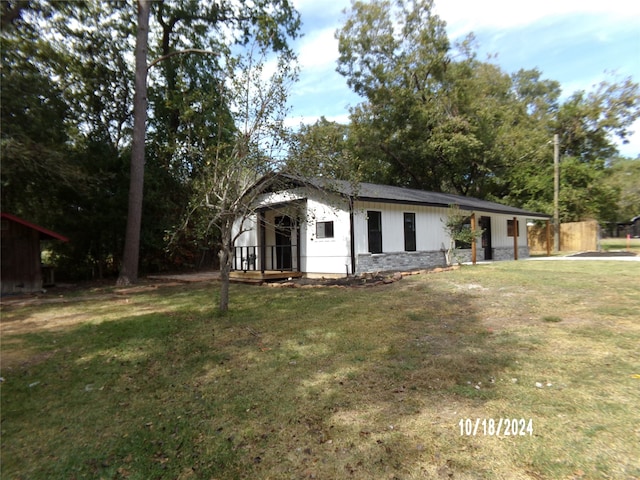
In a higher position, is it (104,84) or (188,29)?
(188,29)

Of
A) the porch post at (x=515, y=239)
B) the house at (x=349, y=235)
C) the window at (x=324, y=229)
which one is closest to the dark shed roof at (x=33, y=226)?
the house at (x=349, y=235)

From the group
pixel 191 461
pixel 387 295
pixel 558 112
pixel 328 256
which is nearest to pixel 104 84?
pixel 328 256

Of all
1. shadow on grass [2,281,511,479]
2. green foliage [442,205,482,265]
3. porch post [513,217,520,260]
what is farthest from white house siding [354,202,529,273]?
shadow on grass [2,281,511,479]

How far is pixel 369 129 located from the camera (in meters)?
25.6

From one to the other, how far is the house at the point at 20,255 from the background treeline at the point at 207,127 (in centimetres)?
178

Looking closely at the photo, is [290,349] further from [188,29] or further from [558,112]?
[558,112]

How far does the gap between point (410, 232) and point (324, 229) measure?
3481 mm

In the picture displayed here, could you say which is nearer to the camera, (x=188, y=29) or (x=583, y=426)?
(x=583, y=426)

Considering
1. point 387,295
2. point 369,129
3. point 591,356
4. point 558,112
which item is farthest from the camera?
point 558,112

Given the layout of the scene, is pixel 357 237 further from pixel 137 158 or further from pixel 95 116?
pixel 95 116

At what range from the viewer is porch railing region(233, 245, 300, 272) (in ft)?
43.6

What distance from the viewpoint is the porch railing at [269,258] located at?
13.3 m

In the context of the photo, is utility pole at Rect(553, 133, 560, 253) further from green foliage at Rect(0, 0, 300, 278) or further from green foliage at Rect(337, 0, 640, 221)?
green foliage at Rect(0, 0, 300, 278)

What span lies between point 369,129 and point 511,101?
16745 millimetres
